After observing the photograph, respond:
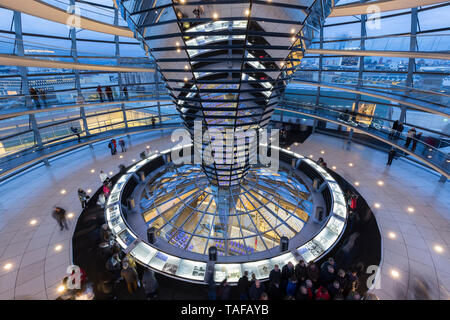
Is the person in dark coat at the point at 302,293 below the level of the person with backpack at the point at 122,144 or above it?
below

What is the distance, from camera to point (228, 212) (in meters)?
10.5

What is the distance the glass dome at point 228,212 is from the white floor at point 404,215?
10.8ft

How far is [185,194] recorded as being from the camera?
454 inches

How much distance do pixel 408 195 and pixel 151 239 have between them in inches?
499

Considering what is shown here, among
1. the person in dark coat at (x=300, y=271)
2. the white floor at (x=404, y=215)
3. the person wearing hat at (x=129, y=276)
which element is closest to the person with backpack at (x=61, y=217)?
the person wearing hat at (x=129, y=276)

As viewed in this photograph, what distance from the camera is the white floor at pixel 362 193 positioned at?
7.10m

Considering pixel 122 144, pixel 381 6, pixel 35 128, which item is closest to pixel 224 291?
pixel 381 6

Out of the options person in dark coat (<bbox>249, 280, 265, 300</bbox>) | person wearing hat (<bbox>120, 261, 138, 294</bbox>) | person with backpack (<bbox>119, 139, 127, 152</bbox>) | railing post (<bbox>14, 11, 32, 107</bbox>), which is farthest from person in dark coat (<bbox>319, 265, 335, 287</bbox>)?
railing post (<bbox>14, 11, 32, 107</bbox>)

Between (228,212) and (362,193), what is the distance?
7.07 m

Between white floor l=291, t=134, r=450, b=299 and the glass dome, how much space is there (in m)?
3.29

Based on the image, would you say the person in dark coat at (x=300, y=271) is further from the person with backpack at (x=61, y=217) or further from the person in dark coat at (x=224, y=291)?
the person with backpack at (x=61, y=217)

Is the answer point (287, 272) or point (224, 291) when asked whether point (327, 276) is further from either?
point (224, 291)
